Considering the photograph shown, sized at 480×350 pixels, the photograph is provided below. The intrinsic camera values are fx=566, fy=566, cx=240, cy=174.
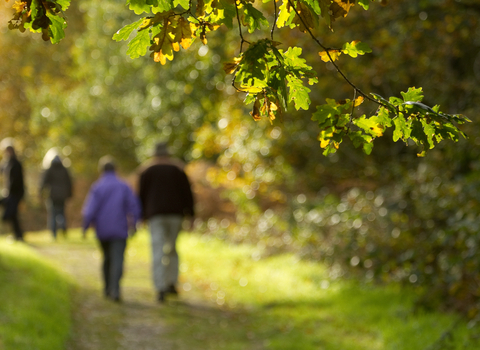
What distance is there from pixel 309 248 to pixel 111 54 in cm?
995

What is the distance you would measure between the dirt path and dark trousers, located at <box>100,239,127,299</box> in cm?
22

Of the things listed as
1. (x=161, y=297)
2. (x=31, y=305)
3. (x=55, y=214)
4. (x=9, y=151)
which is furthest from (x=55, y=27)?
(x=55, y=214)

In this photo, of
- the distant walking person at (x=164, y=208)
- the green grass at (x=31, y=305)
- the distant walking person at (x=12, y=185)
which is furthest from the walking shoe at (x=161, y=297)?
the distant walking person at (x=12, y=185)

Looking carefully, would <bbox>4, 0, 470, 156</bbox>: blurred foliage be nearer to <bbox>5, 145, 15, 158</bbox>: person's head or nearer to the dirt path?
the dirt path

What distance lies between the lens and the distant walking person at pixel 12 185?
39.0 ft

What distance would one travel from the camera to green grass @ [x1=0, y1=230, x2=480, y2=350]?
6035 mm

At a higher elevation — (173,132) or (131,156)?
(131,156)

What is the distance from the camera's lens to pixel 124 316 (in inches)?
291

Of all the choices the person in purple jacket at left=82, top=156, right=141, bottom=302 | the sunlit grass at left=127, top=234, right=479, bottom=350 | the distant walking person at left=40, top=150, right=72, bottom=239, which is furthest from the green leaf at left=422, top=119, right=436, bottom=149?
the distant walking person at left=40, top=150, right=72, bottom=239

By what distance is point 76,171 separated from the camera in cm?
2645

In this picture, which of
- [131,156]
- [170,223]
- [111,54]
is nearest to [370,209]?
[170,223]

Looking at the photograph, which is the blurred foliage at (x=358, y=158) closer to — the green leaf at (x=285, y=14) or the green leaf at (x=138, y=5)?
the green leaf at (x=285, y=14)

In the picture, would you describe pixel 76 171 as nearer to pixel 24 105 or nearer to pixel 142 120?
pixel 24 105

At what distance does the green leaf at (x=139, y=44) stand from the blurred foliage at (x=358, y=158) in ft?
1.98
